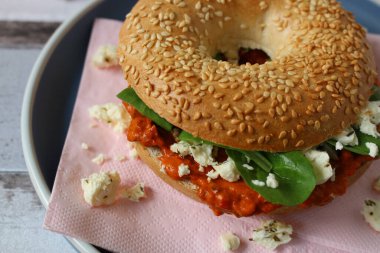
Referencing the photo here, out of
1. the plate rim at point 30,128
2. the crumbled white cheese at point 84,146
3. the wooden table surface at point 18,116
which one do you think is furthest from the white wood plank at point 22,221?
the crumbled white cheese at point 84,146

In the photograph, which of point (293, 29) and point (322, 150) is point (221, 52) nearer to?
point (293, 29)

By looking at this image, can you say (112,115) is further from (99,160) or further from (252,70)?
(252,70)

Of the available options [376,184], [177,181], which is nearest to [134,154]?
[177,181]

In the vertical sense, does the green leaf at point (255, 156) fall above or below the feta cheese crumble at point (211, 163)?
above

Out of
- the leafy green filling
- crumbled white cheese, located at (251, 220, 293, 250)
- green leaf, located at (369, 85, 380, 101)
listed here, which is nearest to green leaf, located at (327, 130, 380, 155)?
the leafy green filling

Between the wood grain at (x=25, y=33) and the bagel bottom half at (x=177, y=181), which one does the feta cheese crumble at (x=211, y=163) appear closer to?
the bagel bottom half at (x=177, y=181)
